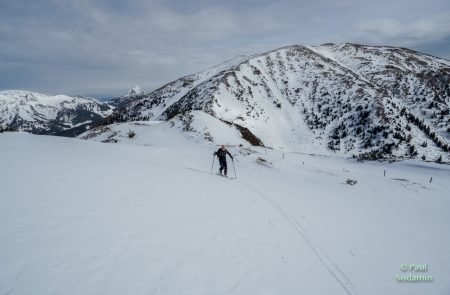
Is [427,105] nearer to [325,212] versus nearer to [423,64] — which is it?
[423,64]

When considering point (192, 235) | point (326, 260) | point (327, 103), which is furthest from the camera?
point (327, 103)

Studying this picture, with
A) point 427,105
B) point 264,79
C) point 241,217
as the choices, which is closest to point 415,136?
point 427,105

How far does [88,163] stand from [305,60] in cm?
11320

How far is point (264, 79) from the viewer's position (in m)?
102

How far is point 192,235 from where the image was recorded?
28.9 feet

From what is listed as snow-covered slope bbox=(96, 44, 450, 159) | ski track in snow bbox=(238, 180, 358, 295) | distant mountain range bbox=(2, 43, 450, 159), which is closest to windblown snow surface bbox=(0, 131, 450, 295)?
ski track in snow bbox=(238, 180, 358, 295)

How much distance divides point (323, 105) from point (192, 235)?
88199 millimetres

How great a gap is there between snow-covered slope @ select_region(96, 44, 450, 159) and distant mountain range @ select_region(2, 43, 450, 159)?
254mm

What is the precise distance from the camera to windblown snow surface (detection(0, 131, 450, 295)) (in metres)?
6.47

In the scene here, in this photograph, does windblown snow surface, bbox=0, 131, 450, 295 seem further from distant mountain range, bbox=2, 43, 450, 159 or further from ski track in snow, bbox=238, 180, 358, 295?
distant mountain range, bbox=2, 43, 450, 159

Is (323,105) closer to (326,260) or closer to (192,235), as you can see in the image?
(326,260)

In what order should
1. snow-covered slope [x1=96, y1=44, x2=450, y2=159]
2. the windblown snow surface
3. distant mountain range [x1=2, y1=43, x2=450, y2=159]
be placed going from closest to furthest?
the windblown snow surface, distant mountain range [x1=2, y1=43, x2=450, y2=159], snow-covered slope [x1=96, y1=44, x2=450, y2=159]

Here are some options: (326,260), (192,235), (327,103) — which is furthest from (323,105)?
(192,235)

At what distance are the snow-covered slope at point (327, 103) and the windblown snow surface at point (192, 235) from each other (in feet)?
104
